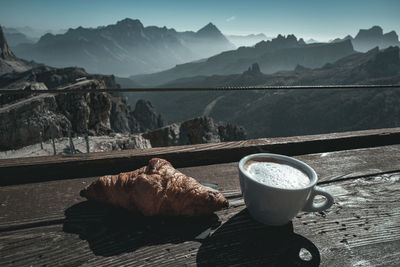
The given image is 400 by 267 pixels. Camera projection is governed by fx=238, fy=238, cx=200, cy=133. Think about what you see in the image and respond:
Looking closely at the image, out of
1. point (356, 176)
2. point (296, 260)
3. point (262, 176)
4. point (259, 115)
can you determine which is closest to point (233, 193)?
point (262, 176)

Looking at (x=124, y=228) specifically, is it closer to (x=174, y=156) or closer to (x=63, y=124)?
(x=174, y=156)

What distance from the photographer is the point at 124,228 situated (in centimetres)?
114

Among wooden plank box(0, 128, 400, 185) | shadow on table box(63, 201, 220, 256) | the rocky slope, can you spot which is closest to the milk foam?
shadow on table box(63, 201, 220, 256)

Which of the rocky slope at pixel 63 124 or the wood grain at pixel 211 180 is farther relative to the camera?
the rocky slope at pixel 63 124

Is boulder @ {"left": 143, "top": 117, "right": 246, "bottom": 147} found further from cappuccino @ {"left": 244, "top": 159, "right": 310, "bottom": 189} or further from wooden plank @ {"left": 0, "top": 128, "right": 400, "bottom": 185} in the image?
cappuccino @ {"left": 244, "top": 159, "right": 310, "bottom": 189}

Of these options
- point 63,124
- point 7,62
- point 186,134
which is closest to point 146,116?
point 186,134

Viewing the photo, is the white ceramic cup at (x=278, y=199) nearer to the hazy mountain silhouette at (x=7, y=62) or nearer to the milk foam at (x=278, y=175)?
the milk foam at (x=278, y=175)

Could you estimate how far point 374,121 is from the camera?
105 meters

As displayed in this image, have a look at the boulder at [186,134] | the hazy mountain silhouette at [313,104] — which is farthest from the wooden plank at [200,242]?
the hazy mountain silhouette at [313,104]

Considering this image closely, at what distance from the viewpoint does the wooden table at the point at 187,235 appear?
3.31 feet

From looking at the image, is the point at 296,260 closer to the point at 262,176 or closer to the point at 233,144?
the point at 262,176

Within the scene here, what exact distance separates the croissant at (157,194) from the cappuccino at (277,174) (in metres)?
0.21

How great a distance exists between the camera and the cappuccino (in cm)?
104

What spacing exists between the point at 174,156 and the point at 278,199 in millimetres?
953
